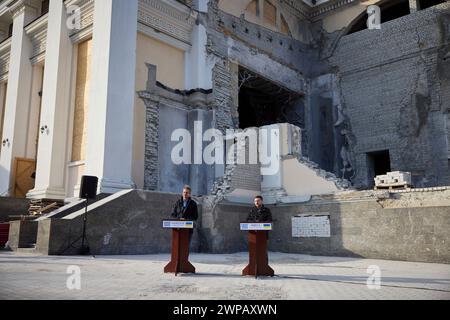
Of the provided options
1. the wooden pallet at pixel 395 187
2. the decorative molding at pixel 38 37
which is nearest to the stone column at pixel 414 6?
the wooden pallet at pixel 395 187

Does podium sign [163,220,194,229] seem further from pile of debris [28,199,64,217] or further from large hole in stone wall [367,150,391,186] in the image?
large hole in stone wall [367,150,391,186]

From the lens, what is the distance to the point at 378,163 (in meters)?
22.2

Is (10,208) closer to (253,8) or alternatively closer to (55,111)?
(55,111)

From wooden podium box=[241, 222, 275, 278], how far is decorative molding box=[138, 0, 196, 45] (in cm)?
1152

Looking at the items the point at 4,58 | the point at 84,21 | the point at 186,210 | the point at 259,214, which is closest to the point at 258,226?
the point at 259,214

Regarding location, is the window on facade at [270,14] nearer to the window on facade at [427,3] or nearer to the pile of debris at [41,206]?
the window on facade at [427,3]

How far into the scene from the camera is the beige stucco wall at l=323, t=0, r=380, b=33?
22.2 meters

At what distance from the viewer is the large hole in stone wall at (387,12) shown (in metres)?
22.2

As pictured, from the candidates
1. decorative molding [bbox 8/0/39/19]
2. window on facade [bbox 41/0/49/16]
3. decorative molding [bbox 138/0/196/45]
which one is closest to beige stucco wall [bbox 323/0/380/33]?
decorative molding [bbox 138/0/196/45]

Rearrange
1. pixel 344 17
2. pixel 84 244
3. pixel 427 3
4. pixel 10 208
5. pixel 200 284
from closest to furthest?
pixel 200 284 → pixel 84 244 → pixel 10 208 → pixel 427 3 → pixel 344 17

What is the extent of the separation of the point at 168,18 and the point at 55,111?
19.4 ft

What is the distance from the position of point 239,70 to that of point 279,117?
5.48m

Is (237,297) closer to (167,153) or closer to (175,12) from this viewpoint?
(167,153)
